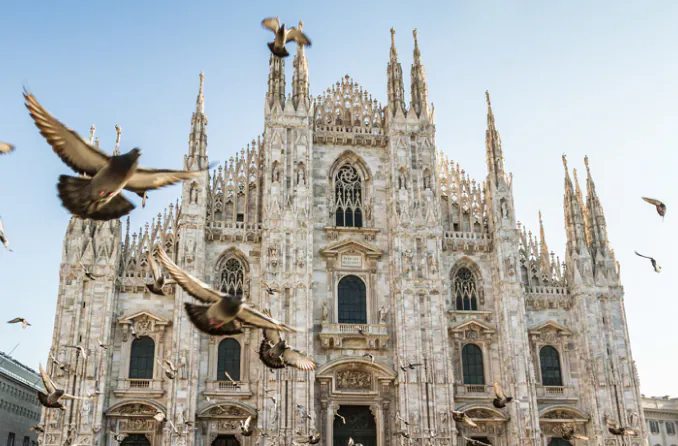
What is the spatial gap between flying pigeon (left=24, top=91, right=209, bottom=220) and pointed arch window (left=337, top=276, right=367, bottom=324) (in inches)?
986

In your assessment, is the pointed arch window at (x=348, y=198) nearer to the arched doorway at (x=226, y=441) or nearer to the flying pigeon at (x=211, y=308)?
the arched doorway at (x=226, y=441)

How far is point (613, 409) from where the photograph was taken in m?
34.0

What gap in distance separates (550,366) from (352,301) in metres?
10.2

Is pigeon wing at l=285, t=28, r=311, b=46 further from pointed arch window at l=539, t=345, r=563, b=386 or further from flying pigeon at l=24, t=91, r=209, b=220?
pointed arch window at l=539, t=345, r=563, b=386

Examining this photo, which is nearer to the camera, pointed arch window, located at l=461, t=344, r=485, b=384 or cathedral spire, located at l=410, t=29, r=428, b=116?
pointed arch window, located at l=461, t=344, r=485, b=384

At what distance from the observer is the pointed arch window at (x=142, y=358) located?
32.3 m

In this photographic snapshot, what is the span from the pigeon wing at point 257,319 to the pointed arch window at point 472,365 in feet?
81.5

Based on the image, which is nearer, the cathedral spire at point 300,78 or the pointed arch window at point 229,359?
the pointed arch window at point 229,359

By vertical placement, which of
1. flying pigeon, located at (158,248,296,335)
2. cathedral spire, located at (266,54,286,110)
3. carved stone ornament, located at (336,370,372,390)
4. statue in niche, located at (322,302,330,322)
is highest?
cathedral spire, located at (266,54,286,110)

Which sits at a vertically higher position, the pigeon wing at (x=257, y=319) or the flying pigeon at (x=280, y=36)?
the flying pigeon at (x=280, y=36)

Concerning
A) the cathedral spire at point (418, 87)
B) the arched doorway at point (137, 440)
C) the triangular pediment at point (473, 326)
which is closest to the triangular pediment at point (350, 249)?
the triangular pediment at point (473, 326)

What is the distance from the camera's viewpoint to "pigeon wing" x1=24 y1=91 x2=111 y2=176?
30.1 ft

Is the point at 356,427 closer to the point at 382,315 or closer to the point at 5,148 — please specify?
the point at 382,315

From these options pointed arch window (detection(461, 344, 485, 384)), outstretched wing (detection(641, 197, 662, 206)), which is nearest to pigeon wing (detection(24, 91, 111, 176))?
outstretched wing (detection(641, 197, 662, 206))
